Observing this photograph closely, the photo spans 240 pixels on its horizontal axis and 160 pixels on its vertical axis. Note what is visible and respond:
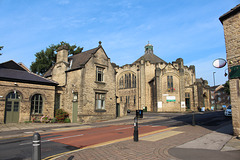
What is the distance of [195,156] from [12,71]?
2028cm

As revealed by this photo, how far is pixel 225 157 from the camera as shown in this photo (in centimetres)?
595

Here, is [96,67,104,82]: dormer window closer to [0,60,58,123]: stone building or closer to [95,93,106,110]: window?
[95,93,106,110]: window

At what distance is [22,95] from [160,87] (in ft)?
95.7

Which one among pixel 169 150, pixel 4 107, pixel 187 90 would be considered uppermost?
pixel 187 90

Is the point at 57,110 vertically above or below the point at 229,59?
below

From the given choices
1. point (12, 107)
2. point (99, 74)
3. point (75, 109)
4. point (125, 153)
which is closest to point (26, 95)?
point (12, 107)

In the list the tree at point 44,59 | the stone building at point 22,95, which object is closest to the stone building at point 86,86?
the stone building at point 22,95

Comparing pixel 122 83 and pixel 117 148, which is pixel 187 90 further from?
pixel 117 148

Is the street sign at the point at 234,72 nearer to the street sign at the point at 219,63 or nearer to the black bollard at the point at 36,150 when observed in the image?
the street sign at the point at 219,63

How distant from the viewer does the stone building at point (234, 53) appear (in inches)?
384

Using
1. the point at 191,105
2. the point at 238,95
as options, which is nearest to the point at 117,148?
the point at 238,95

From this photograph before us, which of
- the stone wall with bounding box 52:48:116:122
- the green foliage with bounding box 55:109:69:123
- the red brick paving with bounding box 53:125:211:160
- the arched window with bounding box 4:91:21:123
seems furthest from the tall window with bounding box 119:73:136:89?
the red brick paving with bounding box 53:125:211:160

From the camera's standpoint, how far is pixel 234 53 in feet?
33.2

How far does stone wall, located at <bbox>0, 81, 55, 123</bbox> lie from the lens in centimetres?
1709
